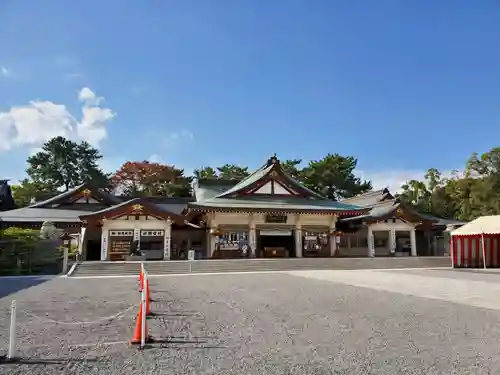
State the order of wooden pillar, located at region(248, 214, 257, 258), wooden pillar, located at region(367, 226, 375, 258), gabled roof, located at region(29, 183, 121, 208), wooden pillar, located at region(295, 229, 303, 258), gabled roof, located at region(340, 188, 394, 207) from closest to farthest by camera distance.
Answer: wooden pillar, located at region(248, 214, 257, 258) < wooden pillar, located at region(295, 229, 303, 258) < wooden pillar, located at region(367, 226, 375, 258) < gabled roof, located at region(29, 183, 121, 208) < gabled roof, located at region(340, 188, 394, 207)

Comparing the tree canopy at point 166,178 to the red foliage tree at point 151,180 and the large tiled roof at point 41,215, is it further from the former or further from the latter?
the large tiled roof at point 41,215

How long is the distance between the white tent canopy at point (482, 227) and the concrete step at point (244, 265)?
364 cm

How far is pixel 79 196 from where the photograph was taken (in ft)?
99.9

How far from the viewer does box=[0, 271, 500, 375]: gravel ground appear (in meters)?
4.28

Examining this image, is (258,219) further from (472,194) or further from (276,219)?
(472,194)

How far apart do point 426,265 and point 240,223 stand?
12008 mm

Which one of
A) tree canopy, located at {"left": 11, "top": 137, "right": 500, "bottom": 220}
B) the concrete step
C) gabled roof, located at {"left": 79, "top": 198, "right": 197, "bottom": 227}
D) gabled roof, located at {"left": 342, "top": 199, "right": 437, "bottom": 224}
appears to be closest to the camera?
the concrete step

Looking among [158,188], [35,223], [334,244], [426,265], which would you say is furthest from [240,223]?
[158,188]

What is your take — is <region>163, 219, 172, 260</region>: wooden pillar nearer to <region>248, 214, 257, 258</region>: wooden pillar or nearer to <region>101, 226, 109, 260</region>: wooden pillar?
<region>101, 226, 109, 260</region>: wooden pillar

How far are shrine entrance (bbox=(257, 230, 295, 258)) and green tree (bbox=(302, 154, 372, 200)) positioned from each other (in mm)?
22485

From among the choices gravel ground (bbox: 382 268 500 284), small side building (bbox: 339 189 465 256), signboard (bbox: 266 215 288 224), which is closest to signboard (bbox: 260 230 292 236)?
signboard (bbox: 266 215 288 224)

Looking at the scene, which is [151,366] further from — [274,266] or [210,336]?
[274,266]

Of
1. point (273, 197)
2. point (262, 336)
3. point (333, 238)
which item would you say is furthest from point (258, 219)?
point (262, 336)

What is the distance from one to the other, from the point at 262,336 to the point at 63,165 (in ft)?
181
